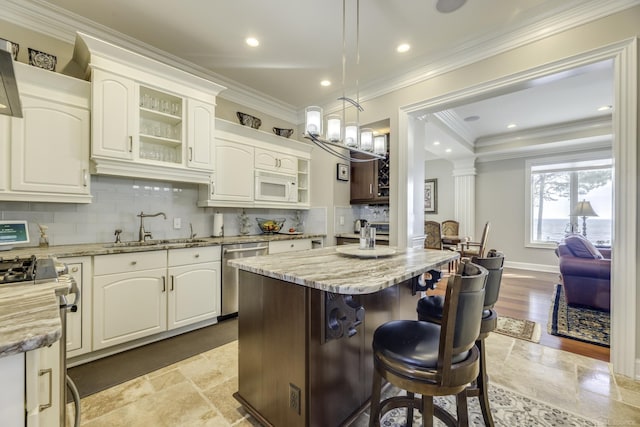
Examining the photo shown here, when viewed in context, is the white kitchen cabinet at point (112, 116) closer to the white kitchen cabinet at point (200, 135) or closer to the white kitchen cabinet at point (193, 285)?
the white kitchen cabinet at point (200, 135)

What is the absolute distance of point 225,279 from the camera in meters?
3.07

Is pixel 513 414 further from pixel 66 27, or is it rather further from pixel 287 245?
pixel 66 27

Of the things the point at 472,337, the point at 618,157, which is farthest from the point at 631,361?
the point at 472,337

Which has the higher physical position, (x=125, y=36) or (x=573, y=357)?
(x=125, y=36)

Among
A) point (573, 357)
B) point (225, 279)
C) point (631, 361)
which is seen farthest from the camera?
point (225, 279)

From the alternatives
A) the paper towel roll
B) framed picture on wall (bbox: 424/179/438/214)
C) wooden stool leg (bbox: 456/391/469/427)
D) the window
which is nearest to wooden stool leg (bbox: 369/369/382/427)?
wooden stool leg (bbox: 456/391/469/427)

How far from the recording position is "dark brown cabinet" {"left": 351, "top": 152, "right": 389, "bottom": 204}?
13.8ft

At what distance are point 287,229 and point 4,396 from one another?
393 centimetres

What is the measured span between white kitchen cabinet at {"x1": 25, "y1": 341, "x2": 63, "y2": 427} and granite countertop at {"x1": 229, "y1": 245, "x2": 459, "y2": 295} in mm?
789

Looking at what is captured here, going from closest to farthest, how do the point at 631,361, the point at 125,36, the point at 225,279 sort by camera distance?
the point at 631,361 → the point at 125,36 → the point at 225,279

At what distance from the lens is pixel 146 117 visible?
9.22 ft

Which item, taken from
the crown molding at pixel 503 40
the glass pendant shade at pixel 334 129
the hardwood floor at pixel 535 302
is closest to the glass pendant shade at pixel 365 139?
the glass pendant shade at pixel 334 129

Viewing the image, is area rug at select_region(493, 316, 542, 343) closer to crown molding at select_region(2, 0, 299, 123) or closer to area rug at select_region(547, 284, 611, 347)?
area rug at select_region(547, 284, 611, 347)

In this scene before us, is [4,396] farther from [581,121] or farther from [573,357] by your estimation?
[581,121]
